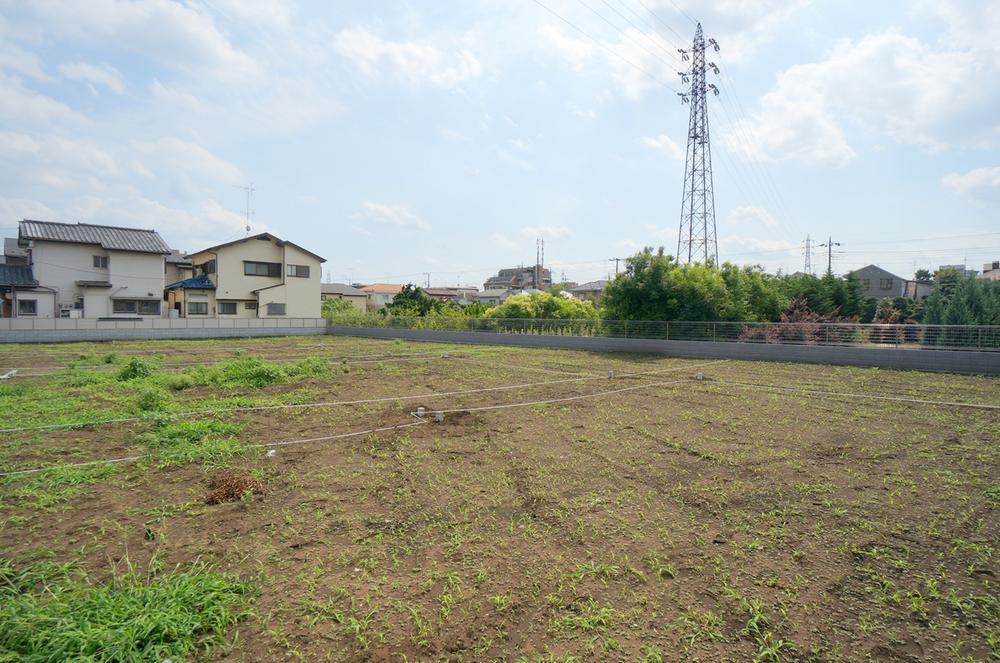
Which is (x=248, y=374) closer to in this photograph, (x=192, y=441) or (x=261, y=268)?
(x=192, y=441)

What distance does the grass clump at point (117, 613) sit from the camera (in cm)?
211

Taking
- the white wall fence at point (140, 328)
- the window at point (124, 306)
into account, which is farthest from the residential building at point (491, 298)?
the window at point (124, 306)

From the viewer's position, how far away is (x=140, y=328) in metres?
23.2

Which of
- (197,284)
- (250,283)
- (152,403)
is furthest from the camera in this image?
(250,283)

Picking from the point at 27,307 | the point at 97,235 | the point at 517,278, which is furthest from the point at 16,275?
the point at 517,278

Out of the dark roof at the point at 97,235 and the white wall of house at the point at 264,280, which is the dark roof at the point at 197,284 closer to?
the white wall of house at the point at 264,280

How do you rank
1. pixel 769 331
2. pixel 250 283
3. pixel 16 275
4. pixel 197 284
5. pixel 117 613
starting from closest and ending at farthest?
pixel 117 613 < pixel 769 331 < pixel 16 275 < pixel 197 284 < pixel 250 283

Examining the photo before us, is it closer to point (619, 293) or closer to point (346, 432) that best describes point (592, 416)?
point (346, 432)

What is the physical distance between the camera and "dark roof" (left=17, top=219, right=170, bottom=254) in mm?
24703

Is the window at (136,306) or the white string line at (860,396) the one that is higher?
the window at (136,306)

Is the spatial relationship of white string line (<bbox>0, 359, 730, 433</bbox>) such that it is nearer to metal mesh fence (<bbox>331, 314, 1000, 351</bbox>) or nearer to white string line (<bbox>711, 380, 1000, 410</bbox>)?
white string line (<bbox>711, 380, 1000, 410</bbox>)

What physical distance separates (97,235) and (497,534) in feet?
106

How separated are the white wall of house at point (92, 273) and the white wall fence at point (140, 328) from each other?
406cm

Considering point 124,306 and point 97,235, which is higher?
point 97,235
